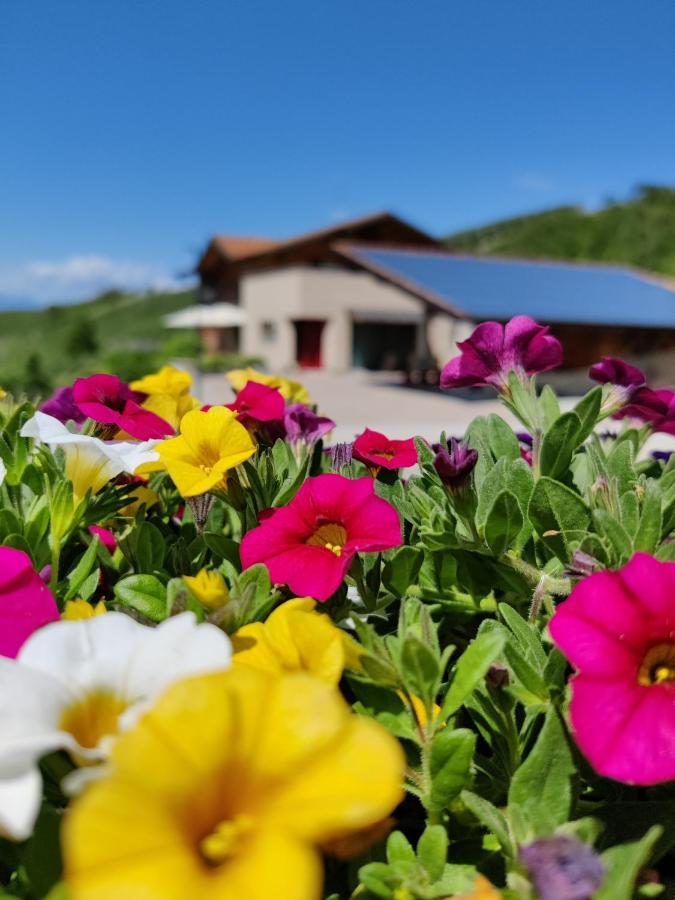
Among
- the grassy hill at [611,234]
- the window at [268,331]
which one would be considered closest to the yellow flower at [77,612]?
the window at [268,331]

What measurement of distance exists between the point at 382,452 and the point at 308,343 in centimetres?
2359

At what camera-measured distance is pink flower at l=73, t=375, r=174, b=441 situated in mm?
1125

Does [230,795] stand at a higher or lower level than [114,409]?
lower

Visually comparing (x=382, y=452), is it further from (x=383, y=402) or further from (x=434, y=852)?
(x=383, y=402)

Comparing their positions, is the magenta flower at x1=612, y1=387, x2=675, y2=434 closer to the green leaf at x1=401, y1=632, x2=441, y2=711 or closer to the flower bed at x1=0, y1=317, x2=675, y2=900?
the flower bed at x1=0, y1=317, x2=675, y2=900

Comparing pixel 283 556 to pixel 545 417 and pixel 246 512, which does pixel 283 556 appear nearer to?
pixel 246 512

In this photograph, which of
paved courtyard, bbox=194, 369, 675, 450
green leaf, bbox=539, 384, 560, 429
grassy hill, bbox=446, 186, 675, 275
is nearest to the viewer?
green leaf, bbox=539, 384, 560, 429

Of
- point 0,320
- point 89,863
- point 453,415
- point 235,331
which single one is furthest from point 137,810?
point 0,320

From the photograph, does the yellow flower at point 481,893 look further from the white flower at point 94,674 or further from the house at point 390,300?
the house at point 390,300

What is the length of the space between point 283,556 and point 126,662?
10.3 inches

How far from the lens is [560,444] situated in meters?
1.08

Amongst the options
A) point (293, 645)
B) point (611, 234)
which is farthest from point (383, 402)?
point (611, 234)

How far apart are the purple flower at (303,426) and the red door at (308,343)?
2328cm

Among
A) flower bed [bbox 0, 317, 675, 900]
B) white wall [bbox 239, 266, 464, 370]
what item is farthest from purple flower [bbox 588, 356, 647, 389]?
white wall [bbox 239, 266, 464, 370]
